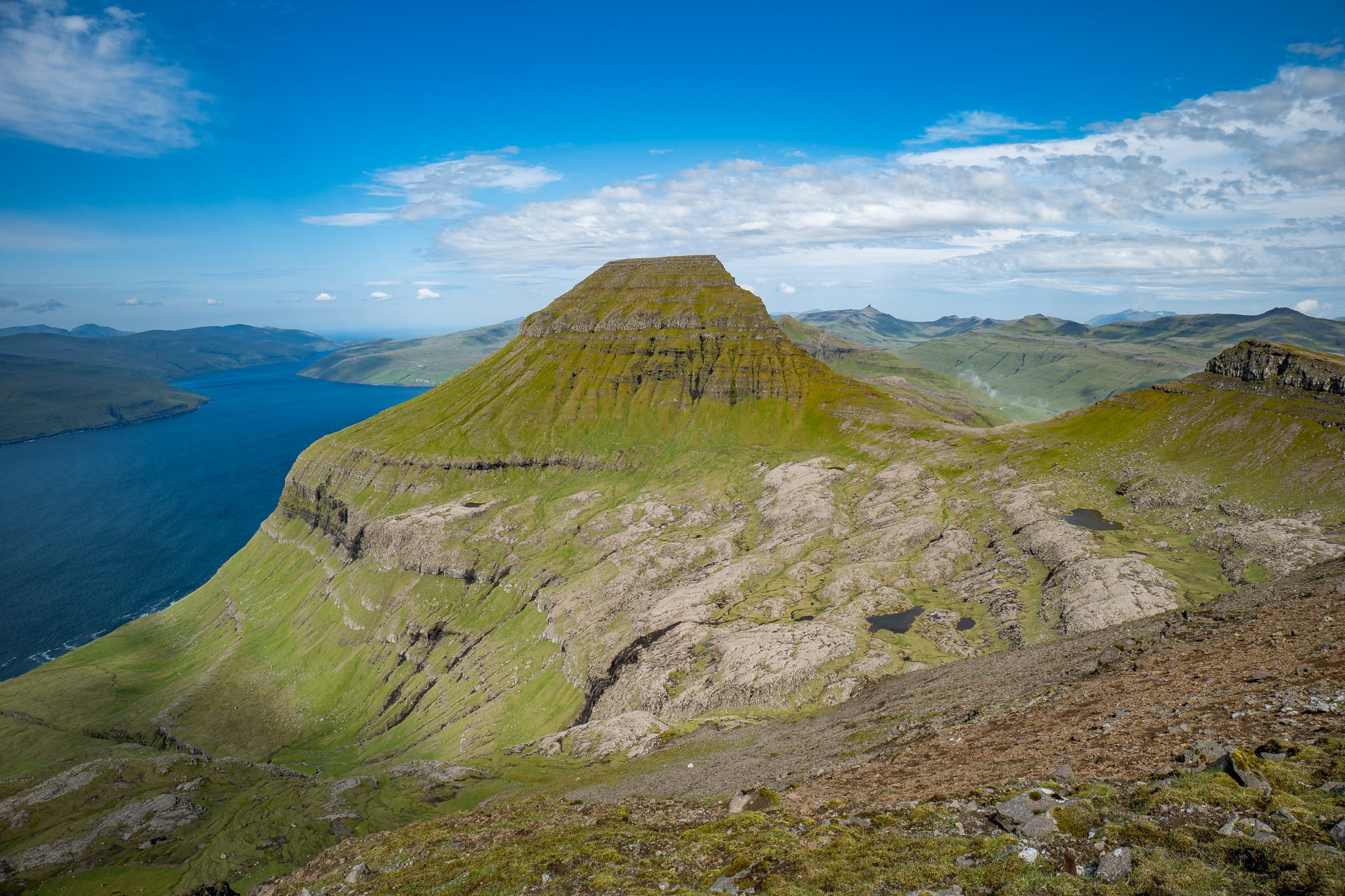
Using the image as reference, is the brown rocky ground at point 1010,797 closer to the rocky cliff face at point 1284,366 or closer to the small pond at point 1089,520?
the small pond at point 1089,520

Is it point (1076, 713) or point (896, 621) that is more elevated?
point (1076, 713)

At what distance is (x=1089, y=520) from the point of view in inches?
4921

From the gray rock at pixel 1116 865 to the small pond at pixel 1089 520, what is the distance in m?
120

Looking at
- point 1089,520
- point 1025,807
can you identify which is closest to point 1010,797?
point 1025,807

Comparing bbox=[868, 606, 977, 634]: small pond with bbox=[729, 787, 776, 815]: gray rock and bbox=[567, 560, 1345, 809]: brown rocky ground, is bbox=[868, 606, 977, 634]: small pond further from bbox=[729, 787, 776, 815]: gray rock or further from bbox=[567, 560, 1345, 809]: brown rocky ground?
bbox=[729, 787, 776, 815]: gray rock

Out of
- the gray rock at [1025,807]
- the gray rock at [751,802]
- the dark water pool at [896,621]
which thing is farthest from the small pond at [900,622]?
the gray rock at [1025,807]

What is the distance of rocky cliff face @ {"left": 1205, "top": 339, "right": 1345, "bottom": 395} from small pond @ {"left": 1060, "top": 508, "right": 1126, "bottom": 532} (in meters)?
58.0

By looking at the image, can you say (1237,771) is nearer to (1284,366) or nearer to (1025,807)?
(1025,807)

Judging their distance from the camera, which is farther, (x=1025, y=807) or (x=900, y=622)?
(x=900, y=622)

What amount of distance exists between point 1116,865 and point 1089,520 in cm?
12747

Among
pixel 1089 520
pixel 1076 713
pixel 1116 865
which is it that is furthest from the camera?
pixel 1089 520

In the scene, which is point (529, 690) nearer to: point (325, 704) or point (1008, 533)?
point (325, 704)

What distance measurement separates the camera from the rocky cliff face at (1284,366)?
13175 cm

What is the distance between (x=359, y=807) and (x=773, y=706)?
3114 inches
